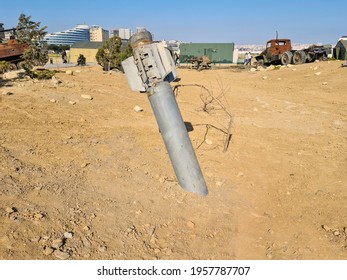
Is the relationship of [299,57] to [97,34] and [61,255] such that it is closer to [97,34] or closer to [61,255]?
[61,255]

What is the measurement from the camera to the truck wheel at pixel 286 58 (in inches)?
875

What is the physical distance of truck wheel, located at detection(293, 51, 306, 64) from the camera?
21859 millimetres

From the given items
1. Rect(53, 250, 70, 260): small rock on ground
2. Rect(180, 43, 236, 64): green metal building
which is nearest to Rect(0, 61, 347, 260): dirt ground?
Rect(53, 250, 70, 260): small rock on ground

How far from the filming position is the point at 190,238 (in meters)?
3.56

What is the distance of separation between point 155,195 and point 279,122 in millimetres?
5123

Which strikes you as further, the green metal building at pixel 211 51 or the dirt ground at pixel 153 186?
the green metal building at pixel 211 51

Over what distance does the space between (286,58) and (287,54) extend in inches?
10.7

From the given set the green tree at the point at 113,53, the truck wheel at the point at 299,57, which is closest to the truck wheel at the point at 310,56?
the truck wheel at the point at 299,57

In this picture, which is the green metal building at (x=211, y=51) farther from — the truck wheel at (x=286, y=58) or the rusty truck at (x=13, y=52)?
the rusty truck at (x=13, y=52)

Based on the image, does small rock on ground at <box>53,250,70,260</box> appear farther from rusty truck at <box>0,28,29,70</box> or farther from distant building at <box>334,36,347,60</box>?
distant building at <box>334,36,347,60</box>

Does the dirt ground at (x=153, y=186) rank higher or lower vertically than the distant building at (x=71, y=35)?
lower

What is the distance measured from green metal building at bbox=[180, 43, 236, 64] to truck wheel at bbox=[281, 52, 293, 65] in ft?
39.1

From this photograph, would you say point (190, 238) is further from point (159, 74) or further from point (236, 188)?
point (159, 74)

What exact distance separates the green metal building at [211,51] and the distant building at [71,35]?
398ft
